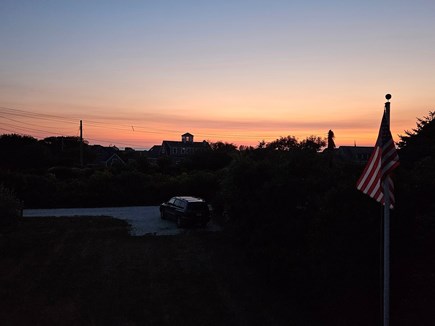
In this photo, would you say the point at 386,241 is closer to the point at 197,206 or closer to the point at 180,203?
the point at 197,206

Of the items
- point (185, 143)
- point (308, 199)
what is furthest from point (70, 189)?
point (185, 143)

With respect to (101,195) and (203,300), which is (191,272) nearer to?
(203,300)

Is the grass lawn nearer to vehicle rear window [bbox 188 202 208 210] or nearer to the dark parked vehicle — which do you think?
the dark parked vehicle

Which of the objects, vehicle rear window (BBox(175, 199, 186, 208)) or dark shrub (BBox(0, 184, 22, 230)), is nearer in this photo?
dark shrub (BBox(0, 184, 22, 230))

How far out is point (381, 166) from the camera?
8234 millimetres

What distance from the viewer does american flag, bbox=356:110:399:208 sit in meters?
8.18

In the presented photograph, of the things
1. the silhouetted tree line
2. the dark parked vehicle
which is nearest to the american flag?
the silhouetted tree line

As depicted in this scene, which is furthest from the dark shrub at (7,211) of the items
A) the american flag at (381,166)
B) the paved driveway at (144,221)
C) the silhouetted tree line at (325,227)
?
the american flag at (381,166)

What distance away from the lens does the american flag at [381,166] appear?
8180 mm

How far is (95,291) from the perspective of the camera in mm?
13531

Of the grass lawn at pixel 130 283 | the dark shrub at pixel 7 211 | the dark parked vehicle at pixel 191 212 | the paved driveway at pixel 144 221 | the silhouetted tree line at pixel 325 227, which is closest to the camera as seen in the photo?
the silhouetted tree line at pixel 325 227

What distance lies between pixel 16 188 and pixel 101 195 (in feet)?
21.7

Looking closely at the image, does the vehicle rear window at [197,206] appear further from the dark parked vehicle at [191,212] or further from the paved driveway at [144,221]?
the paved driveway at [144,221]

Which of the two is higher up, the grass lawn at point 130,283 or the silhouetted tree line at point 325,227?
the silhouetted tree line at point 325,227
